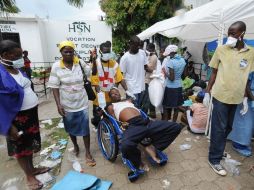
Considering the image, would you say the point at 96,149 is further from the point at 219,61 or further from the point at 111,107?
the point at 219,61

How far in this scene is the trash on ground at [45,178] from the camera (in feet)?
9.64

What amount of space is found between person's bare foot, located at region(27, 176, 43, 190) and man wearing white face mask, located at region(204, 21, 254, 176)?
2364 mm

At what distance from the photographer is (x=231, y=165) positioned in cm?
306

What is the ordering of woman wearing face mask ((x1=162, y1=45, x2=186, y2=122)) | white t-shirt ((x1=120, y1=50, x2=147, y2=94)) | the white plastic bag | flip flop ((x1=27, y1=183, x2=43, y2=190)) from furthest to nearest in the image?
the white plastic bag
woman wearing face mask ((x1=162, y1=45, x2=186, y2=122))
white t-shirt ((x1=120, y1=50, x2=147, y2=94))
flip flop ((x1=27, y1=183, x2=43, y2=190))

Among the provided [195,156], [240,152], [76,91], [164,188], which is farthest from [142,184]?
[240,152]

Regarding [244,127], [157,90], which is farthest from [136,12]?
[244,127]

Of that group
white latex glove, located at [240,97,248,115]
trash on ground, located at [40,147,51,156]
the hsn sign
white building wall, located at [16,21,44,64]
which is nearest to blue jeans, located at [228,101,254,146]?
white latex glove, located at [240,97,248,115]

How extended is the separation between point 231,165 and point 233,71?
1351mm

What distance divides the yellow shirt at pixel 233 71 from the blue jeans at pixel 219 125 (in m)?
0.12

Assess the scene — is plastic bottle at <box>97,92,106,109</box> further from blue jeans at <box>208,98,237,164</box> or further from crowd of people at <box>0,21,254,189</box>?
blue jeans at <box>208,98,237,164</box>

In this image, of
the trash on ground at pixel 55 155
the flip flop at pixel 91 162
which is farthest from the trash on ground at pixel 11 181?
the flip flop at pixel 91 162

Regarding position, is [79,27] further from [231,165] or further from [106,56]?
[231,165]

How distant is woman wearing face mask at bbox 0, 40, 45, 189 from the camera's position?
7.63 feet

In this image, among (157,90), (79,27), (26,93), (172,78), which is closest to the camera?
(26,93)
